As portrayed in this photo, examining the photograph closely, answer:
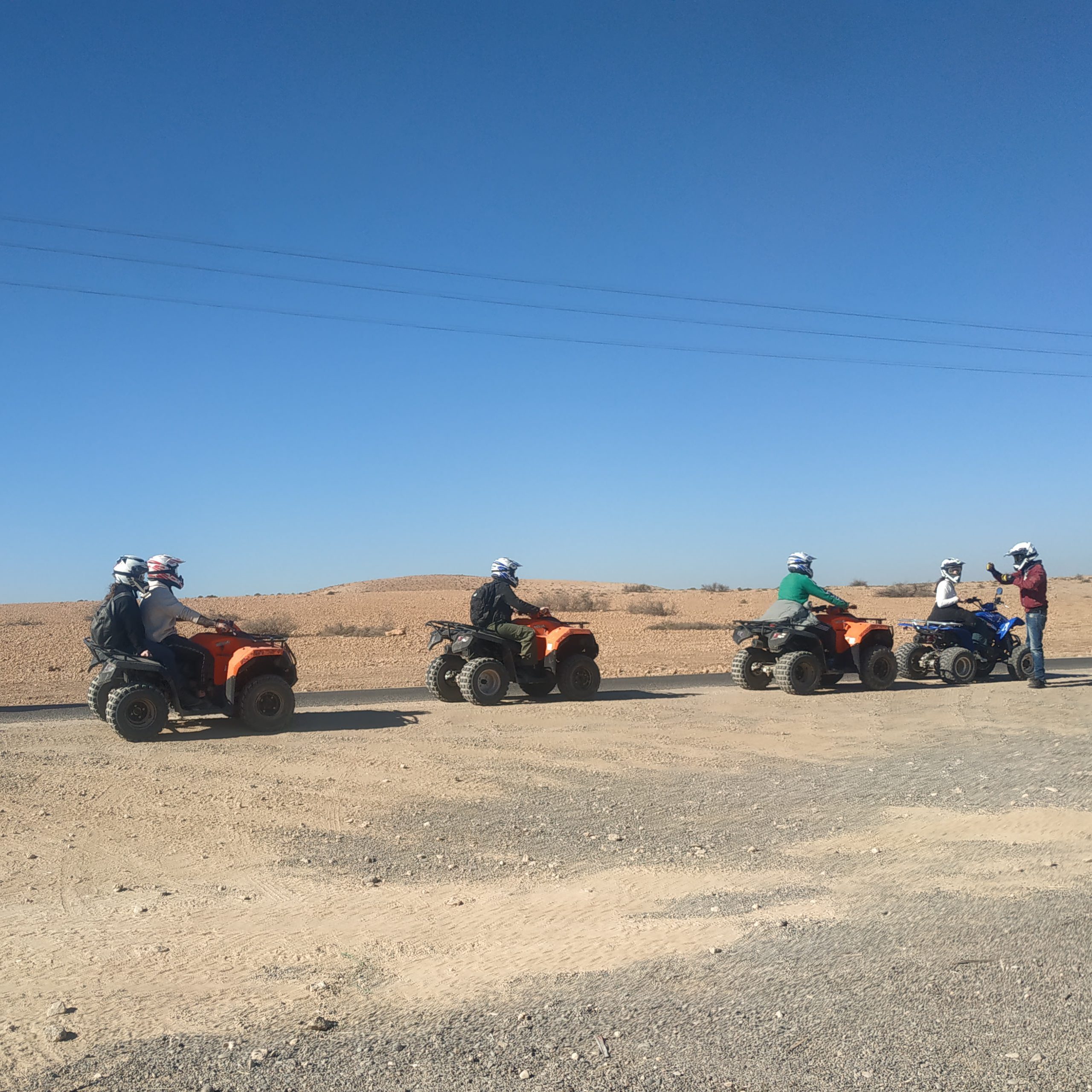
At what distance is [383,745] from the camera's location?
34.3 feet

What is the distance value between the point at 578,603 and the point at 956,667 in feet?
109

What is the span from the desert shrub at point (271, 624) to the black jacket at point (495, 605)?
20.3 meters

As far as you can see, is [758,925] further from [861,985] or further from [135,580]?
[135,580]

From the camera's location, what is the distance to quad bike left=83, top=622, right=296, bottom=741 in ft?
34.6

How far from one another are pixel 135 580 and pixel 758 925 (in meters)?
7.93

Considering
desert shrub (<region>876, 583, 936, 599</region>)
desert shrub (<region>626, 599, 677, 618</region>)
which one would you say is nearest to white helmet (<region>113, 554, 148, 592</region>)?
desert shrub (<region>626, 599, 677, 618</region>)

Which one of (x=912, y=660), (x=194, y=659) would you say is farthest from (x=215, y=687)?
(x=912, y=660)

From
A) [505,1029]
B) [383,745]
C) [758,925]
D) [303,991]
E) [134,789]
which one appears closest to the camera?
[505,1029]

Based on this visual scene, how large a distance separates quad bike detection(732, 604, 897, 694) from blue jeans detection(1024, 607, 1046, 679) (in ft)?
6.39

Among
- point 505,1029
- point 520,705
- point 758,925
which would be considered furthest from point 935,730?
point 505,1029

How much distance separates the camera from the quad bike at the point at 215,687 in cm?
1054

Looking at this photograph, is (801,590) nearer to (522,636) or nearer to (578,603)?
(522,636)

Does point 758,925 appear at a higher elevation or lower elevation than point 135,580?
lower

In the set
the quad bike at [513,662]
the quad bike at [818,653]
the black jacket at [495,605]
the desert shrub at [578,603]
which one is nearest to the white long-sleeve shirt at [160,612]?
the quad bike at [513,662]
